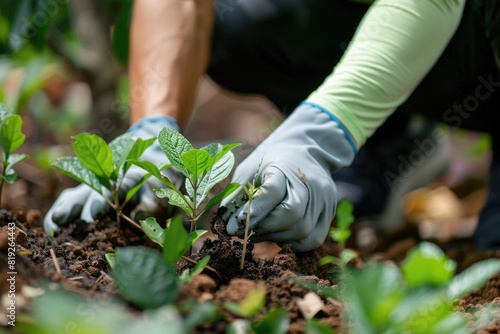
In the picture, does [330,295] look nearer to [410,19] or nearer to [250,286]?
[250,286]

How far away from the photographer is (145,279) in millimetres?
573

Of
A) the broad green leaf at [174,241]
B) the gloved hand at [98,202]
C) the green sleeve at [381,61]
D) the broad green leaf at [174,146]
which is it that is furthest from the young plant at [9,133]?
the green sleeve at [381,61]

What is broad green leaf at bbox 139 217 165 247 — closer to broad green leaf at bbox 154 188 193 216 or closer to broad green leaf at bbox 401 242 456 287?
broad green leaf at bbox 154 188 193 216

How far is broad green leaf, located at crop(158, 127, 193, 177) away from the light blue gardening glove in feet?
0.40

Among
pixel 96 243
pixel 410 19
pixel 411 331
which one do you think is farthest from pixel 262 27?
pixel 411 331

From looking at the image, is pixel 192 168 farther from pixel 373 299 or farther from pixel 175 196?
pixel 373 299

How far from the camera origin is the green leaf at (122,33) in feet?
5.64

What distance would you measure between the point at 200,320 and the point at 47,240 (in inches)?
18.1

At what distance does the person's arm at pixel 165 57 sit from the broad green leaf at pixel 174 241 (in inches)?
23.4

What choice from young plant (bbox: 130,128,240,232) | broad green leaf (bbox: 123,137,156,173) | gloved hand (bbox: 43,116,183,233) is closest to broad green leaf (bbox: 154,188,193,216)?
young plant (bbox: 130,128,240,232)

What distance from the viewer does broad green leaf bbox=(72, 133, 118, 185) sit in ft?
2.77

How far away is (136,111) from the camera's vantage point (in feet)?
4.20

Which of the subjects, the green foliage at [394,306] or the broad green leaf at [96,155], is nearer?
the green foliage at [394,306]

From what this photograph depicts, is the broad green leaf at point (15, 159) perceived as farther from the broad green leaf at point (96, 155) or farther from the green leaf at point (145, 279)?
the green leaf at point (145, 279)
